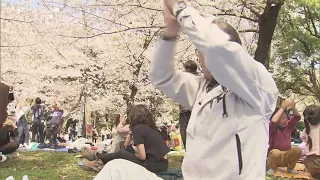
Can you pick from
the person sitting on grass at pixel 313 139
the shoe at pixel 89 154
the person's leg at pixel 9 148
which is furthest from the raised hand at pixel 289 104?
the person's leg at pixel 9 148

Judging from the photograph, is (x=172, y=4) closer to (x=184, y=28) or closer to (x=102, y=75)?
(x=184, y=28)

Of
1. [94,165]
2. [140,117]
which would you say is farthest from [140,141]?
[94,165]

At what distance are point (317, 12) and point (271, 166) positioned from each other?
10778 millimetres

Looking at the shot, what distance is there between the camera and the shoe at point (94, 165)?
6180 millimetres

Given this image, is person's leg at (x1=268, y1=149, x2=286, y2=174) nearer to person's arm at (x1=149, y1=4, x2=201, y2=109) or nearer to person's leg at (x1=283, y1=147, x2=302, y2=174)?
person's leg at (x1=283, y1=147, x2=302, y2=174)

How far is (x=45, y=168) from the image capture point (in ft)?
22.0

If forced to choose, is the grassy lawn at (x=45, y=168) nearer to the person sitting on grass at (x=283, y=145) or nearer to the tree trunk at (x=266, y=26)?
the person sitting on grass at (x=283, y=145)

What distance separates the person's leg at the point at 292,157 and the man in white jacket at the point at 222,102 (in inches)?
178

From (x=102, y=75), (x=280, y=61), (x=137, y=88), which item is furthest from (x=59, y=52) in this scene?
(x=280, y=61)

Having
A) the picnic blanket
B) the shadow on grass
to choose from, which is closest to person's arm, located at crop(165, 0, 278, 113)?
the picnic blanket

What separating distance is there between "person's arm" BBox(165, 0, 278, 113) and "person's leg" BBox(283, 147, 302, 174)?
468cm

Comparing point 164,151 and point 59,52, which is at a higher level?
point 59,52

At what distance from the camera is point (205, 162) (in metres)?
1.63

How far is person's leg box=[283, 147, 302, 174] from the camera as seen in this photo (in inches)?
233
